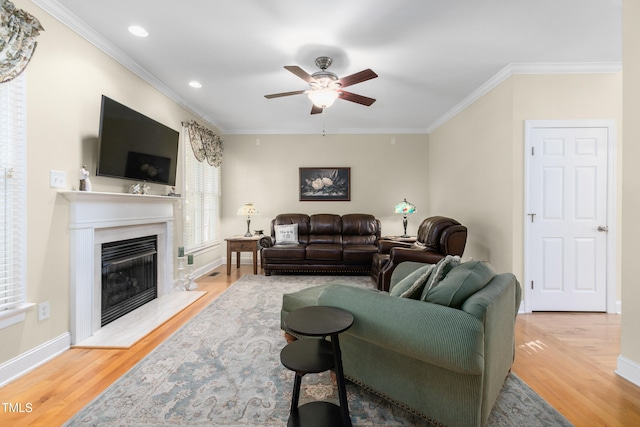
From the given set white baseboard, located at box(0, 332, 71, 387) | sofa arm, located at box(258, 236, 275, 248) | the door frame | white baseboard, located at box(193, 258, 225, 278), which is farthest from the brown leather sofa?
white baseboard, located at box(0, 332, 71, 387)

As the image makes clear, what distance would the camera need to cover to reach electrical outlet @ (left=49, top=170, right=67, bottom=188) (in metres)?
2.22

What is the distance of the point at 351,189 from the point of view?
584 cm

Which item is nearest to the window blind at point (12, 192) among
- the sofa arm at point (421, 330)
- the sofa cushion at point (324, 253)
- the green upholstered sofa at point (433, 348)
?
the green upholstered sofa at point (433, 348)

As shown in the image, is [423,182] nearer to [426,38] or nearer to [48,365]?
[426,38]

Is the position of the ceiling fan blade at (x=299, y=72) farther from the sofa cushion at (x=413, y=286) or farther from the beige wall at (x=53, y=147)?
the sofa cushion at (x=413, y=286)

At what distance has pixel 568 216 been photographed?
3123mm

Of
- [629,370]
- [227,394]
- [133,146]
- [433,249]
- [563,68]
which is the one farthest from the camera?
[433,249]

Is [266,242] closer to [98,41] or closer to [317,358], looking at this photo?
[98,41]

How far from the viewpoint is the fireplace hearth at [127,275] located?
9.28 feet

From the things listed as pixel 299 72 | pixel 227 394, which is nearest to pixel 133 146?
pixel 299 72

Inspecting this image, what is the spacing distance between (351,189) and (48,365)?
4.82 meters

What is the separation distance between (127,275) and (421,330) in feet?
10.2

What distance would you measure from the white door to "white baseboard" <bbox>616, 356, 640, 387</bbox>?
1189 millimetres

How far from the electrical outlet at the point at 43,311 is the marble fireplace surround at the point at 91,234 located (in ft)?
0.68
